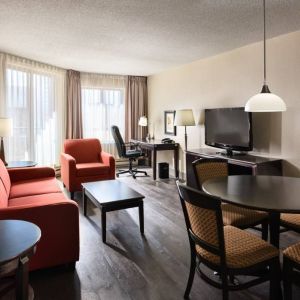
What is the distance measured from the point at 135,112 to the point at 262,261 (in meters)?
5.89

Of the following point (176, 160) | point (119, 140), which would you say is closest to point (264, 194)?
point (176, 160)

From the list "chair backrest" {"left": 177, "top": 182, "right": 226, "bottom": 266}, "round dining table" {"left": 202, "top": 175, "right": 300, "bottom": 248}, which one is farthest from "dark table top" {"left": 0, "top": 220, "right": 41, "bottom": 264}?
"round dining table" {"left": 202, "top": 175, "right": 300, "bottom": 248}

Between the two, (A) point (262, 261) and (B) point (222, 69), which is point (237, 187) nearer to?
(A) point (262, 261)

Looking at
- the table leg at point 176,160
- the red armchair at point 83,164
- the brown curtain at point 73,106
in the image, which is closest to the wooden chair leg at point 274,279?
the red armchair at point 83,164

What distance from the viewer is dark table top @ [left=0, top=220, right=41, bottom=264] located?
1347 millimetres

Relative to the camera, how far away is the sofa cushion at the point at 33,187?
313 cm

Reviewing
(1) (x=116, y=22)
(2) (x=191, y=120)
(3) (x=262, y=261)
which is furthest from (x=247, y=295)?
(2) (x=191, y=120)

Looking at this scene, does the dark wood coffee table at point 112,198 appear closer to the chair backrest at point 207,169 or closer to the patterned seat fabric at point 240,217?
the chair backrest at point 207,169

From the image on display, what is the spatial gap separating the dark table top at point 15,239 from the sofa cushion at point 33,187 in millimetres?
1464

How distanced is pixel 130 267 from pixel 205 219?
1.07 m

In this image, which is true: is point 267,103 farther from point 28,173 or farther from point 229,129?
point 28,173

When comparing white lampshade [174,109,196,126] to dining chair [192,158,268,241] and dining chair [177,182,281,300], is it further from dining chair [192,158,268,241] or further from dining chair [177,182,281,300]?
dining chair [177,182,281,300]

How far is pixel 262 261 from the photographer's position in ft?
5.46

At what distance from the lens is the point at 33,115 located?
5406 millimetres
